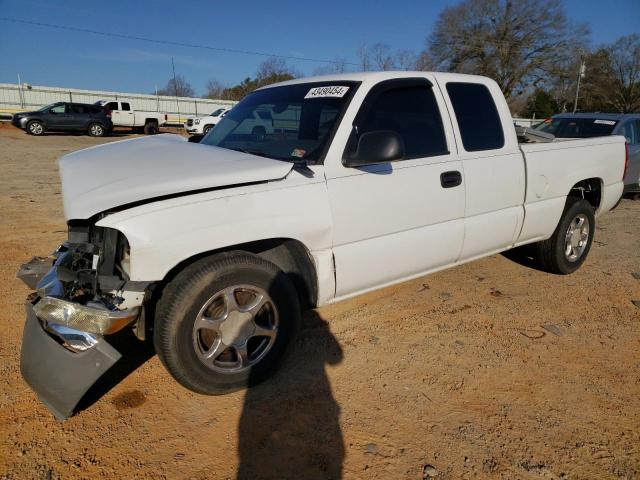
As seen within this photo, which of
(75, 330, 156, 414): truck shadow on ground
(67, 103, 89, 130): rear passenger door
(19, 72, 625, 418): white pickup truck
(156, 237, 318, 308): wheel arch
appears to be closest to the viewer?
(19, 72, 625, 418): white pickup truck

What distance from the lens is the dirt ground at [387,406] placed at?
2.23 m

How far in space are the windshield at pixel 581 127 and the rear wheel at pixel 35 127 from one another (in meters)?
23.4

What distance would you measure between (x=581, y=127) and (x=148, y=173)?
29.2 ft

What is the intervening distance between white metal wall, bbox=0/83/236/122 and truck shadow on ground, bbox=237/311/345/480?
35533 millimetres

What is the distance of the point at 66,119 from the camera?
76.0ft

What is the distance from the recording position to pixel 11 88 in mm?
31562

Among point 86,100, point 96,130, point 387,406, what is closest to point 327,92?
point 387,406

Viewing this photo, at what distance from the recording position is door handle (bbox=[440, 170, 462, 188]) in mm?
3320

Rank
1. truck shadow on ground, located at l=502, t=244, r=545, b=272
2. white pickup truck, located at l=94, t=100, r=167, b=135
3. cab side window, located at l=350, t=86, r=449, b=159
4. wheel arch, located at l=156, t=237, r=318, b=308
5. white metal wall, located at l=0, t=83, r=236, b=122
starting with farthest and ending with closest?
1. white metal wall, located at l=0, t=83, r=236, b=122
2. white pickup truck, located at l=94, t=100, r=167, b=135
3. truck shadow on ground, located at l=502, t=244, r=545, b=272
4. cab side window, located at l=350, t=86, r=449, b=159
5. wheel arch, located at l=156, t=237, r=318, b=308

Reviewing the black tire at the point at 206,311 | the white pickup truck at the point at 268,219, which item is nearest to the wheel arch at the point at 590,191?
the white pickup truck at the point at 268,219

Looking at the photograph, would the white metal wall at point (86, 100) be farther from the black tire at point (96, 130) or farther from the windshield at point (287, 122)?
the windshield at point (287, 122)

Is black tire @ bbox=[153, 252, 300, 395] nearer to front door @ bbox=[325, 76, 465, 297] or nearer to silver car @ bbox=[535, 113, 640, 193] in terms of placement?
front door @ bbox=[325, 76, 465, 297]

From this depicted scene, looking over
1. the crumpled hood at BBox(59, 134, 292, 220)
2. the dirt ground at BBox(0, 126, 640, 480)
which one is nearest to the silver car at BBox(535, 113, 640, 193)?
the dirt ground at BBox(0, 126, 640, 480)

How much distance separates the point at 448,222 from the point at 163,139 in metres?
2.40
